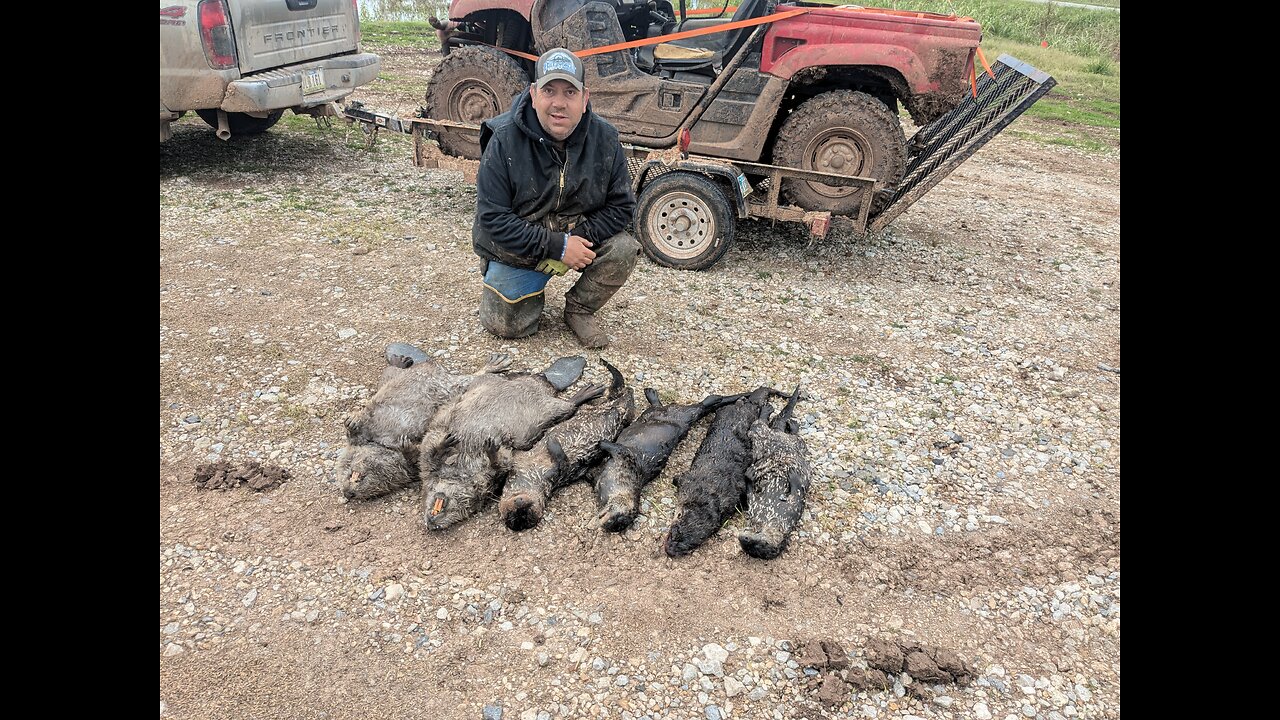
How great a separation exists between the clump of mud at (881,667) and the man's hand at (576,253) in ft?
9.42

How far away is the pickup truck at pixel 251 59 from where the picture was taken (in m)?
7.12

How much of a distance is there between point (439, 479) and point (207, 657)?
1287mm

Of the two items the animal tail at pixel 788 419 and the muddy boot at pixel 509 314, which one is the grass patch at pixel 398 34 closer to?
the muddy boot at pixel 509 314

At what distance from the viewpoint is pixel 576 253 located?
16.2 feet

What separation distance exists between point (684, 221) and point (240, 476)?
4116 mm

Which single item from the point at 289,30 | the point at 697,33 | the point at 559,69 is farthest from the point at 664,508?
the point at 289,30

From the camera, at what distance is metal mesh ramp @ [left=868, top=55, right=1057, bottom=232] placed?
613 centimetres

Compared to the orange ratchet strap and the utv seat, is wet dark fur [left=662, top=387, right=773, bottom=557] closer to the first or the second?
the orange ratchet strap

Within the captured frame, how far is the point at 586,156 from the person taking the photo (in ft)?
16.3

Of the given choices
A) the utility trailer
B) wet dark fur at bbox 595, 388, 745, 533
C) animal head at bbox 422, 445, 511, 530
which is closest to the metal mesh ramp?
the utility trailer

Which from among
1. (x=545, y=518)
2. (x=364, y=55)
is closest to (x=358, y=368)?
(x=545, y=518)

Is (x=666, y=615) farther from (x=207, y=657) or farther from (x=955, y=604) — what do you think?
(x=207, y=657)

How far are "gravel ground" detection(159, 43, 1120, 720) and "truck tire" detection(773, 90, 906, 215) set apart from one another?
2.51 ft

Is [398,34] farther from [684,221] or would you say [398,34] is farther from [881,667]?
[881,667]
